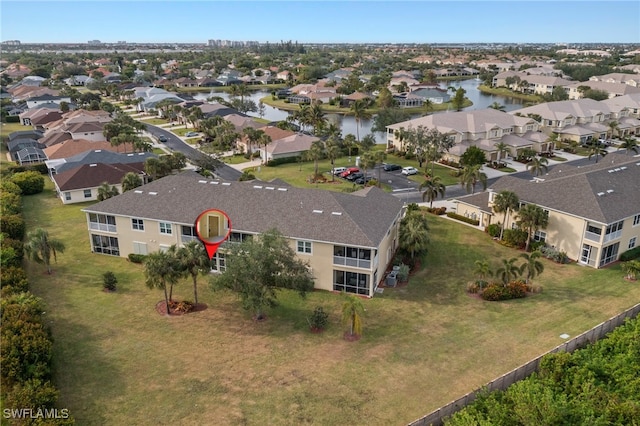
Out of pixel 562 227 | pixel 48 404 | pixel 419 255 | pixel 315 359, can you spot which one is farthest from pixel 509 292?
pixel 48 404

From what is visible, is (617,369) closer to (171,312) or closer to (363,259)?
(363,259)

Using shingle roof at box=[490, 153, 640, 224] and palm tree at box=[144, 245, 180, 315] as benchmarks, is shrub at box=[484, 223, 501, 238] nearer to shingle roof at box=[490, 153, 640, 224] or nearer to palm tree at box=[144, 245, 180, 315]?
shingle roof at box=[490, 153, 640, 224]

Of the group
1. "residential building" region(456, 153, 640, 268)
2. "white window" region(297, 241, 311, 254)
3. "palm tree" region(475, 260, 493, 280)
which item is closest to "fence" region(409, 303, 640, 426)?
"palm tree" region(475, 260, 493, 280)

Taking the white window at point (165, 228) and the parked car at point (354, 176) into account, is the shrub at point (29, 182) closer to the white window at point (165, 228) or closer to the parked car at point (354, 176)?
the white window at point (165, 228)

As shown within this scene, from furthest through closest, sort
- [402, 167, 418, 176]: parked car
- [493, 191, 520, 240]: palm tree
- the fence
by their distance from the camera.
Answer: [402, 167, 418, 176]: parked car
[493, 191, 520, 240]: palm tree
the fence

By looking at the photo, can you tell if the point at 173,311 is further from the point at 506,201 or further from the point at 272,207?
the point at 506,201

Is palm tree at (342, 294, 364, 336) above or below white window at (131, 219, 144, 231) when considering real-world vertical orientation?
below

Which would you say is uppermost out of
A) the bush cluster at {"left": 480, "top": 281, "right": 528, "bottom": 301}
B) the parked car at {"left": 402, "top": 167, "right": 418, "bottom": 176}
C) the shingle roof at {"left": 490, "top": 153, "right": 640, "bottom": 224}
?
the shingle roof at {"left": 490, "top": 153, "right": 640, "bottom": 224}
